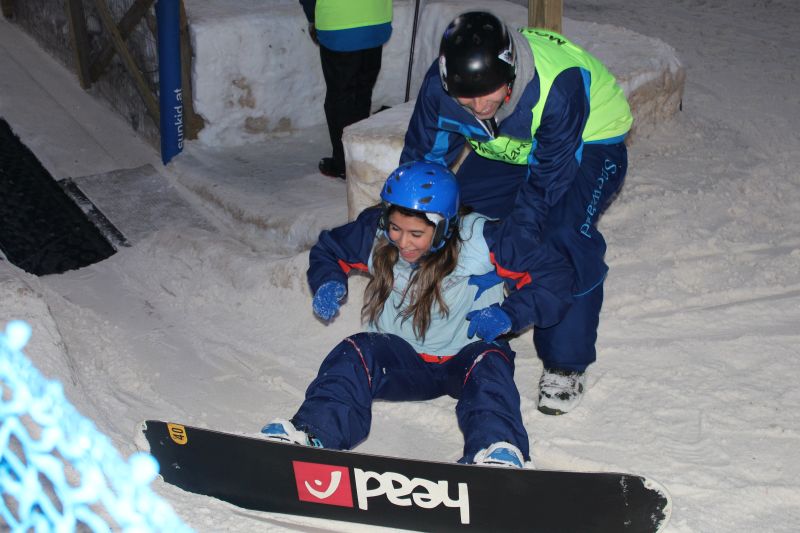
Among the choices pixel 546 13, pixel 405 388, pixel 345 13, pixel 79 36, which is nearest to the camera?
pixel 405 388

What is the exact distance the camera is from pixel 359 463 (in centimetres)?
275

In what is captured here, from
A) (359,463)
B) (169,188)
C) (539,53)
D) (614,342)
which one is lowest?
(169,188)

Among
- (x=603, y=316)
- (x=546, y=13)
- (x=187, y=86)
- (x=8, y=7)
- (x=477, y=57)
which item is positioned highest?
(x=477, y=57)

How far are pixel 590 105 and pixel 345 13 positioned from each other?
2197mm

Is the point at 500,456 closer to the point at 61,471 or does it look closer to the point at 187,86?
the point at 61,471

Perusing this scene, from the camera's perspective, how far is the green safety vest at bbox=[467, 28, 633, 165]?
3.21 meters

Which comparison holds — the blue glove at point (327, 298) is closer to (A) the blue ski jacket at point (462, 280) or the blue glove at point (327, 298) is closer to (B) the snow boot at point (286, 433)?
(A) the blue ski jacket at point (462, 280)

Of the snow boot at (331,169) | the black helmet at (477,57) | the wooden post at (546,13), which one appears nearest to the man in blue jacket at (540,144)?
the black helmet at (477,57)

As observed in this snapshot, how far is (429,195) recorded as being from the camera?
2.97 metres

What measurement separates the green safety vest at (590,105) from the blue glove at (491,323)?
633 mm

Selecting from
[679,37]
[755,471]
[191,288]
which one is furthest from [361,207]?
[679,37]

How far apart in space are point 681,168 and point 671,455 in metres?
2.24

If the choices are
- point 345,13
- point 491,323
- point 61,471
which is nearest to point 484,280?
point 491,323

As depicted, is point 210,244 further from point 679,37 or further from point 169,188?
point 679,37
